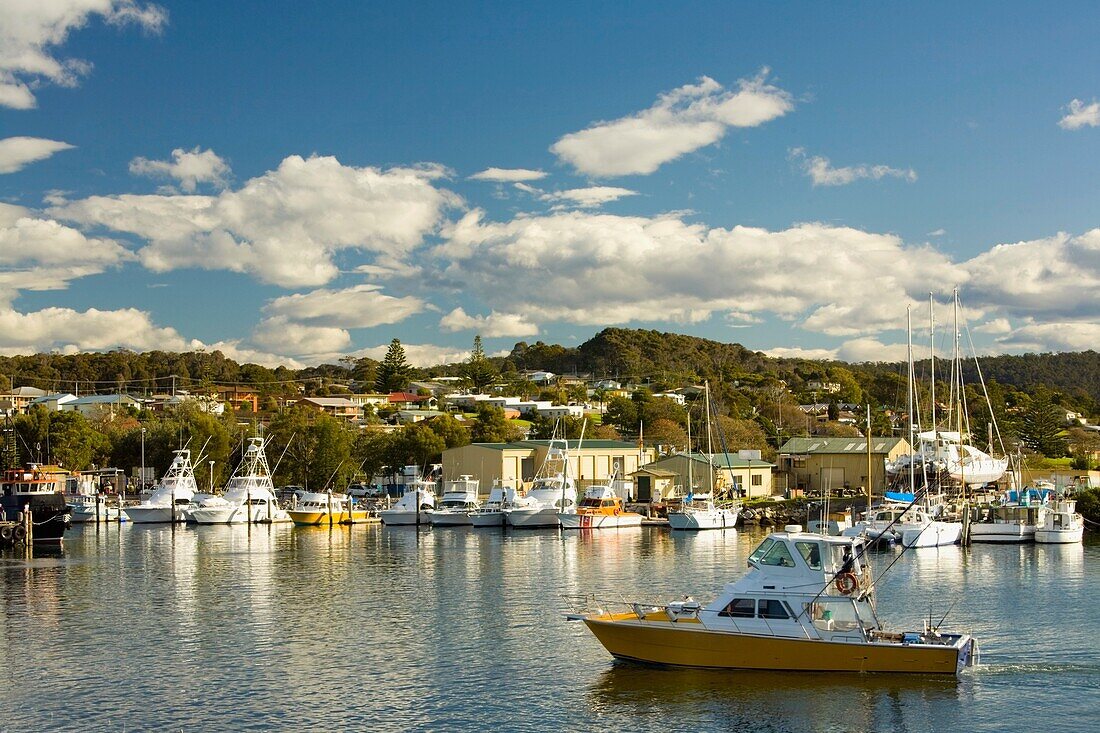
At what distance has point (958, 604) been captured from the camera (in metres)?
46.3

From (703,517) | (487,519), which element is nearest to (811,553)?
(703,517)

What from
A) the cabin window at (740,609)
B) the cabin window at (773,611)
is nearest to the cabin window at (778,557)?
the cabin window at (773,611)

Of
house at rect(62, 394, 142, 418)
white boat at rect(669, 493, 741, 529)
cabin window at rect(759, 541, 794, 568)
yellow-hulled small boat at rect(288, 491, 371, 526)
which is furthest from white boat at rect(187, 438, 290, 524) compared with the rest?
cabin window at rect(759, 541, 794, 568)

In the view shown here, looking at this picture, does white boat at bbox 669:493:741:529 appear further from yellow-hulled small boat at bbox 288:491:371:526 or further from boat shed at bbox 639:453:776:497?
yellow-hulled small boat at bbox 288:491:371:526

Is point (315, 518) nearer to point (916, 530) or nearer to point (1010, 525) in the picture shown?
point (916, 530)

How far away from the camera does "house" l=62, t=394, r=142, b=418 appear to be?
161 metres

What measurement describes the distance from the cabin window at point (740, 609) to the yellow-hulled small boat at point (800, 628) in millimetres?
29

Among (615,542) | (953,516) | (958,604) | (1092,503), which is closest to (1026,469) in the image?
(1092,503)

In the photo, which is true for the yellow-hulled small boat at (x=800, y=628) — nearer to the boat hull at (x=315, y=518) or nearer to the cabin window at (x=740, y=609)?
the cabin window at (x=740, y=609)

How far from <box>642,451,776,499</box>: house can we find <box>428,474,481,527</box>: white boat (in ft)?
75.0

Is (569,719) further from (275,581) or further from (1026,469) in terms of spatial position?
(1026,469)

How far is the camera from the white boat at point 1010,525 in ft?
245

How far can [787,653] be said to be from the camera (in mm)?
31094

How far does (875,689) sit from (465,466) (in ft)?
288
